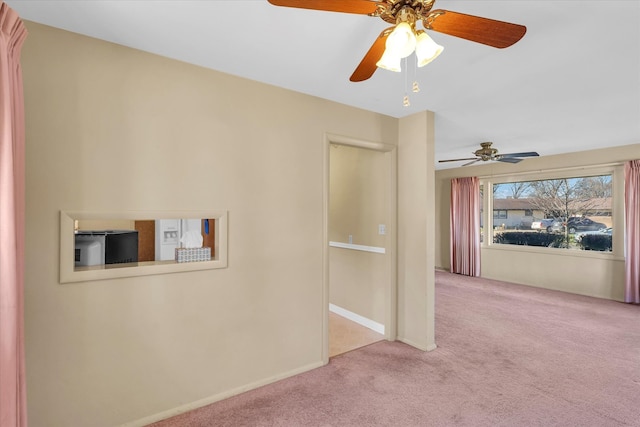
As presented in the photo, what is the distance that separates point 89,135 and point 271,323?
1.78 meters

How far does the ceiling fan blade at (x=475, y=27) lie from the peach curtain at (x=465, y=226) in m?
5.70

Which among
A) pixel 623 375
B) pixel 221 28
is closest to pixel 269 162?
pixel 221 28

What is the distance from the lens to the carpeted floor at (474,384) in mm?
2074

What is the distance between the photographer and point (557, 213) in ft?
18.4

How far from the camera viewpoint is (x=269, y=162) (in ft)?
8.17

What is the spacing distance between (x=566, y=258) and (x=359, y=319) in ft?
13.3

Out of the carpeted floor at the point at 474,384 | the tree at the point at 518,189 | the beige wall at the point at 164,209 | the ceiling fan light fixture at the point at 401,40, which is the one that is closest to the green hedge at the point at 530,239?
the tree at the point at 518,189

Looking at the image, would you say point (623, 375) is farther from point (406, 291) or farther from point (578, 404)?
point (406, 291)

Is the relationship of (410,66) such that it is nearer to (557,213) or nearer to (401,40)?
(401,40)

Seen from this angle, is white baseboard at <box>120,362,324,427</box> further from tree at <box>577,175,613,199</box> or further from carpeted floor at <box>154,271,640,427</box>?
tree at <box>577,175,613,199</box>

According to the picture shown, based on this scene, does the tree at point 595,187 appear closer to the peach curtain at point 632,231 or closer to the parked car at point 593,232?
the peach curtain at point 632,231

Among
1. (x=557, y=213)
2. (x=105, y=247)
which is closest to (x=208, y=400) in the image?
(x=105, y=247)

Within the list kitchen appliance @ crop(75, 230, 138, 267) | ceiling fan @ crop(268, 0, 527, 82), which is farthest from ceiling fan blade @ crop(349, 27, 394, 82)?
kitchen appliance @ crop(75, 230, 138, 267)

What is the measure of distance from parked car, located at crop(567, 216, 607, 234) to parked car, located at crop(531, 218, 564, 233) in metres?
0.14
